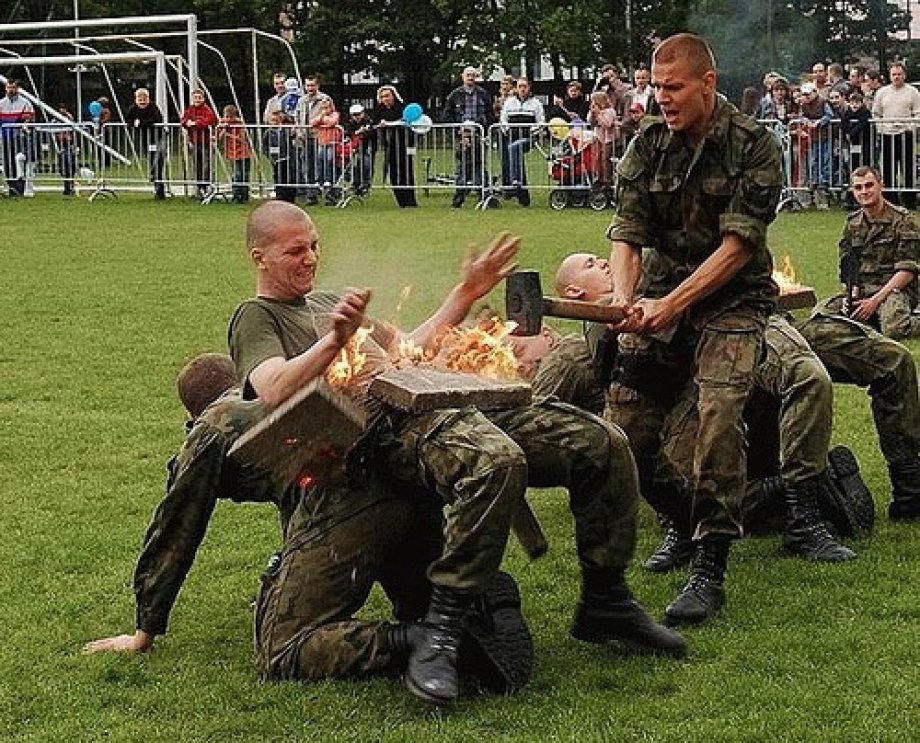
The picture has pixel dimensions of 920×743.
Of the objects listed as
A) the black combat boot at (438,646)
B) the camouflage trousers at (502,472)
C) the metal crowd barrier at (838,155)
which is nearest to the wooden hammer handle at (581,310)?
the camouflage trousers at (502,472)

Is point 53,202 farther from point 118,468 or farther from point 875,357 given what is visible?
point 875,357

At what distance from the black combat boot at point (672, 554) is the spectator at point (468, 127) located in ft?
60.6

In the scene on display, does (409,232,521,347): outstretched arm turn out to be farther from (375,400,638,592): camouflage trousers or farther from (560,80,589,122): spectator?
(560,80,589,122): spectator

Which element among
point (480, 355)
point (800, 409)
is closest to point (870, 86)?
point (800, 409)

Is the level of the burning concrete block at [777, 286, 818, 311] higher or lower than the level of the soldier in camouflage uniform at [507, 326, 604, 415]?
higher

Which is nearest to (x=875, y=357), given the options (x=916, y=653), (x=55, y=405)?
(x=916, y=653)

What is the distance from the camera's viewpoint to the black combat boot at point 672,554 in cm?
A: 715

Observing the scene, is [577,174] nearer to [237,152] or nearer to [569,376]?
Answer: [237,152]

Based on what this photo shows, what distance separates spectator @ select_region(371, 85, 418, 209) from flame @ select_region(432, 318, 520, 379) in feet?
66.9

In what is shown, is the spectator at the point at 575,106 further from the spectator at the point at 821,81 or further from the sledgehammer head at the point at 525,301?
the sledgehammer head at the point at 525,301

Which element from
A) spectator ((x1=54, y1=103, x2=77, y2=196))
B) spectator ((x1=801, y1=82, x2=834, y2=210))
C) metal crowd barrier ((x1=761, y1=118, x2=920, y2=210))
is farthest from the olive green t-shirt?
spectator ((x1=54, y1=103, x2=77, y2=196))

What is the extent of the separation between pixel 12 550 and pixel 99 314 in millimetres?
7930

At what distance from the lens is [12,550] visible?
24.7 feet

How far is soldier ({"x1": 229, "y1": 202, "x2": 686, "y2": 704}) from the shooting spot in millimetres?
5340
